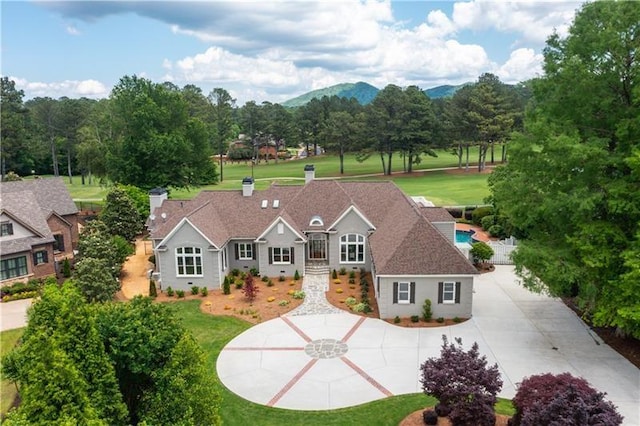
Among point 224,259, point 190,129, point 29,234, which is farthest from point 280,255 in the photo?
point 190,129

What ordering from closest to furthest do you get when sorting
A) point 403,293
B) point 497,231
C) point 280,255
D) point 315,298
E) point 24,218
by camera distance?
1. point 403,293
2. point 315,298
3. point 280,255
4. point 24,218
5. point 497,231

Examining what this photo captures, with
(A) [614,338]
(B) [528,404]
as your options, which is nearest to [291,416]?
(B) [528,404]

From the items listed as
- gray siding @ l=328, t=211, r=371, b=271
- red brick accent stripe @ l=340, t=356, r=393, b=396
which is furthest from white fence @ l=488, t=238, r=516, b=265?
red brick accent stripe @ l=340, t=356, r=393, b=396

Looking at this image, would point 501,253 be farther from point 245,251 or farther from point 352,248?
point 245,251

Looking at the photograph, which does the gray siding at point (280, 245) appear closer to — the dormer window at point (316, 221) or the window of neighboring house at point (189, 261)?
the dormer window at point (316, 221)

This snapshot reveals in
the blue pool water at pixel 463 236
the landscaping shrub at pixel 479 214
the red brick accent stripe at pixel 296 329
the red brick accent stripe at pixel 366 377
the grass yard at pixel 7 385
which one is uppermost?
the landscaping shrub at pixel 479 214

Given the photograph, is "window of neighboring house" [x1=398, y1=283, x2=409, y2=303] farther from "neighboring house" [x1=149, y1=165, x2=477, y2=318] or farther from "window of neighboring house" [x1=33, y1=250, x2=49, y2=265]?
"window of neighboring house" [x1=33, y1=250, x2=49, y2=265]

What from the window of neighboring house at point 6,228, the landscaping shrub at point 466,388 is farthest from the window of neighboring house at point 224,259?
the landscaping shrub at point 466,388
